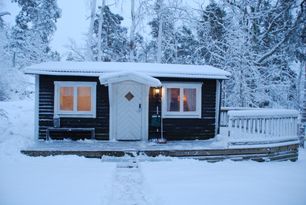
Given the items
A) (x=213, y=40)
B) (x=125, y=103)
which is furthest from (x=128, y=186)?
(x=213, y=40)

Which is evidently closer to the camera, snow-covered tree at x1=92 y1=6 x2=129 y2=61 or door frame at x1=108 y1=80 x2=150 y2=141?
door frame at x1=108 y1=80 x2=150 y2=141

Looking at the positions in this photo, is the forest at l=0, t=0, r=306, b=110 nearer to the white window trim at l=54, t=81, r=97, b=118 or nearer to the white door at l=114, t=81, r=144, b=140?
the white door at l=114, t=81, r=144, b=140

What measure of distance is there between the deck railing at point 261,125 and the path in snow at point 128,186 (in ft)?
11.3

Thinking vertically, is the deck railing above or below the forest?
below

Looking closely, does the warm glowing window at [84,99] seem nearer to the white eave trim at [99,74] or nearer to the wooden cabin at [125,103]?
the wooden cabin at [125,103]

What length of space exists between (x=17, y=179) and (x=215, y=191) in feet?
14.8

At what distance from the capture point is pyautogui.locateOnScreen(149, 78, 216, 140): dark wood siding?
11.6 m

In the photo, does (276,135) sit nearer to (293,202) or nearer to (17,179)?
(293,202)

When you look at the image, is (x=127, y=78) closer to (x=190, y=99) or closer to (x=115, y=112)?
(x=115, y=112)

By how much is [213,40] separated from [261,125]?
41.2ft

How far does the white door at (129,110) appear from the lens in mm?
11266

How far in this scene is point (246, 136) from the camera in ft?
32.3

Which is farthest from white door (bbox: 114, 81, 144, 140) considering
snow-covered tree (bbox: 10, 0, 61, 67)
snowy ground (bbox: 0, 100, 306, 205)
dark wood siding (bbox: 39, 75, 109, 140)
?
snow-covered tree (bbox: 10, 0, 61, 67)

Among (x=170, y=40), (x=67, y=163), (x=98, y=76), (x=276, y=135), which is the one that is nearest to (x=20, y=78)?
(x=170, y=40)
